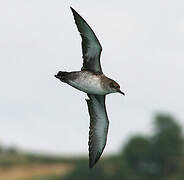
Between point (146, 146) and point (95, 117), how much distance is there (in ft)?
304

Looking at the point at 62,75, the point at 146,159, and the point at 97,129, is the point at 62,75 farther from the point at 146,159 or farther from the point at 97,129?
the point at 146,159

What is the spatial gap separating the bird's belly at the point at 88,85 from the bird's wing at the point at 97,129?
2.20m

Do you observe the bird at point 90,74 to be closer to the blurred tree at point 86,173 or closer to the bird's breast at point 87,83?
the bird's breast at point 87,83

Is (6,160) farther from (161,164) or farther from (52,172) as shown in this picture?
(161,164)

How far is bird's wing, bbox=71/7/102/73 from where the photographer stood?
79.3ft

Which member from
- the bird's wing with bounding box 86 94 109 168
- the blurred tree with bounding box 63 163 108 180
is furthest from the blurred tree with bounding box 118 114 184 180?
the bird's wing with bounding box 86 94 109 168

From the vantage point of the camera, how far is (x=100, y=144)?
87.7 ft

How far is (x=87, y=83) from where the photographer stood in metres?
24.0

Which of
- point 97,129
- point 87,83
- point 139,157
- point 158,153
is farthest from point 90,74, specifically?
point 158,153

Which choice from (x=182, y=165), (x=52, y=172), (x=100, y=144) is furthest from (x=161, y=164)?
(x=100, y=144)

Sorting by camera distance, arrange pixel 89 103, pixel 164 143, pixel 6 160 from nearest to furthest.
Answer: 1. pixel 89 103
2. pixel 6 160
3. pixel 164 143

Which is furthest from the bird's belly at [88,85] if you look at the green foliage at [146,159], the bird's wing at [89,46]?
the green foliage at [146,159]

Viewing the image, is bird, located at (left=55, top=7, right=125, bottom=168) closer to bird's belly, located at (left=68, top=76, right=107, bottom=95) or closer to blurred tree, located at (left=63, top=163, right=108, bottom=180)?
bird's belly, located at (left=68, top=76, right=107, bottom=95)

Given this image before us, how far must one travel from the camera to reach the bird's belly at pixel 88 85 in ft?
78.7
